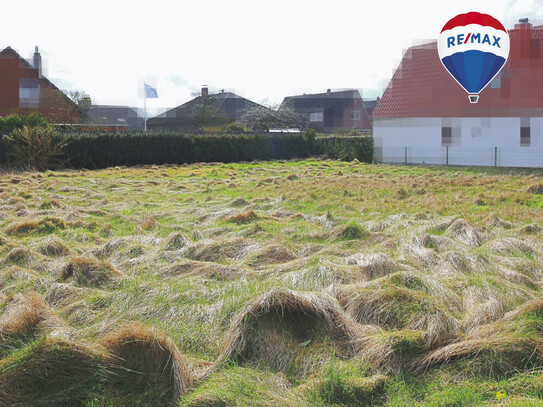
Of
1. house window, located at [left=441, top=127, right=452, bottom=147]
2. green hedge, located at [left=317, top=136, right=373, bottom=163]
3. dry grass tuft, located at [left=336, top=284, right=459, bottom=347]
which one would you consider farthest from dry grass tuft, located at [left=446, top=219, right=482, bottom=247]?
green hedge, located at [left=317, top=136, right=373, bottom=163]

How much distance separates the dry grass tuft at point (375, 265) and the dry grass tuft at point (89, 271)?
2.50m

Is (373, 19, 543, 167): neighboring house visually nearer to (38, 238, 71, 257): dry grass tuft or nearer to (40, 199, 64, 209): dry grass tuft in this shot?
(40, 199, 64, 209): dry grass tuft

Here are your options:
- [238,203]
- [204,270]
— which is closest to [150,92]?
[238,203]

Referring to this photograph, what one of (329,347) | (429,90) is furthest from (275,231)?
(429,90)

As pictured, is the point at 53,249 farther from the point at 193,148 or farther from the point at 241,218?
the point at 193,148

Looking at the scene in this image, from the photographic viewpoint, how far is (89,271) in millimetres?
5109

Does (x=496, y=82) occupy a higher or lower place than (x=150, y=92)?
lower

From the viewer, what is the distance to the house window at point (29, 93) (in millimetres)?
36781

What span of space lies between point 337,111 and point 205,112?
15441 mm

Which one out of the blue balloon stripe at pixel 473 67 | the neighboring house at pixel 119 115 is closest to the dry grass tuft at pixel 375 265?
the blue balloon stripe at pixel 473 67

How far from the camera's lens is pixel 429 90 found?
93.5ft

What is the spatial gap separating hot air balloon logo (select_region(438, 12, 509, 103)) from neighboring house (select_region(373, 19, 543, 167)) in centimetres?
159

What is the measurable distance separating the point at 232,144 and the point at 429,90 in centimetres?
1162

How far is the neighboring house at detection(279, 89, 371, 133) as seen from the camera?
180 feet
